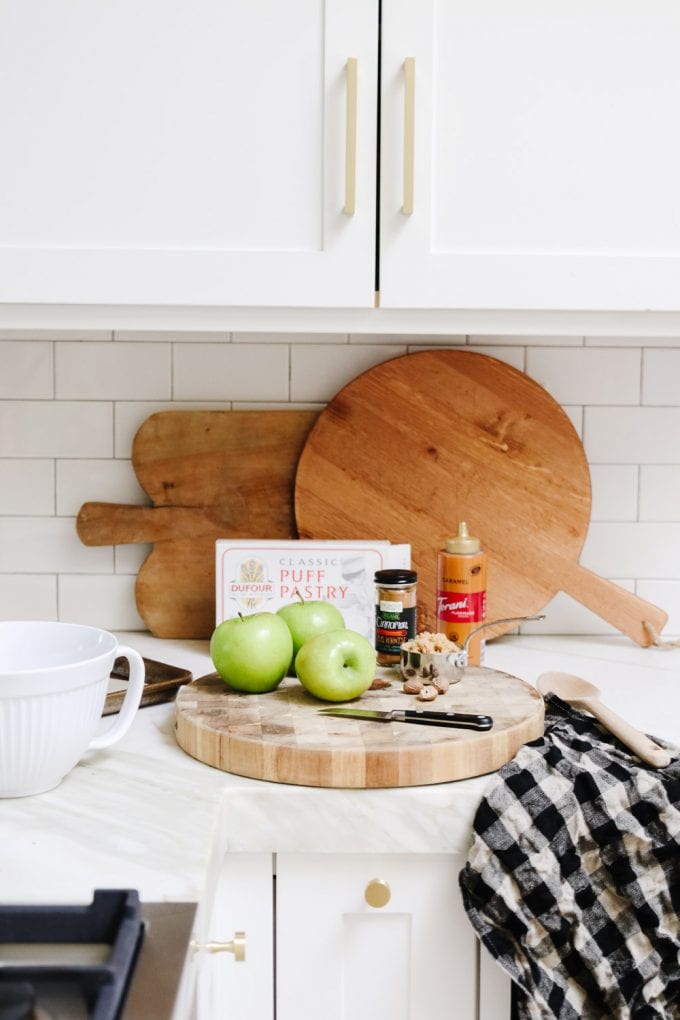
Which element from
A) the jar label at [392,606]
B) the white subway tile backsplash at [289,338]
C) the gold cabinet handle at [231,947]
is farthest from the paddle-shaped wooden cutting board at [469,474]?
the gold cabinet handle at [231,947]

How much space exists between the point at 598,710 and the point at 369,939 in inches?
15.0

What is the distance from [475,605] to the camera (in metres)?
1.50

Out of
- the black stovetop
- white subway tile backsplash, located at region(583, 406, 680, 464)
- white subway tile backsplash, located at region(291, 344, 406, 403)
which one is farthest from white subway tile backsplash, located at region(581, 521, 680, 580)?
the black stovetop

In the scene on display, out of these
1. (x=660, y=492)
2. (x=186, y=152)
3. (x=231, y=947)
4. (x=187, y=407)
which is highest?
(x=186, y=152)

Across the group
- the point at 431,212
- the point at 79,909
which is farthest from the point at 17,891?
the point at 431,212

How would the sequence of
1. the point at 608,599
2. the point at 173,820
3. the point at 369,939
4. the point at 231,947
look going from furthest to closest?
the point at 608,599
the point at 369,939
the point at 173,820
the point at 231,947

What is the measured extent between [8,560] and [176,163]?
77 centimetres

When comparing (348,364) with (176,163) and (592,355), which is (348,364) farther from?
(176,163)

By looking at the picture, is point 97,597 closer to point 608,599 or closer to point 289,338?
point 289,338

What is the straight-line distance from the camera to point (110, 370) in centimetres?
170

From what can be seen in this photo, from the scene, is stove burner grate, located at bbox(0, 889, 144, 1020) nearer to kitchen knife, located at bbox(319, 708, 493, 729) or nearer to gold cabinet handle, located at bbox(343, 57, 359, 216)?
kitchen knife, located at bbox(319, 708, 493, 729)

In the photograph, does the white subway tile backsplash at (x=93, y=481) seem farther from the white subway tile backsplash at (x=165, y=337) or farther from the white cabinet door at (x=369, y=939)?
the white cabinet door at (x=369, y=939)

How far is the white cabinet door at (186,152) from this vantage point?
A: 126 centimetres

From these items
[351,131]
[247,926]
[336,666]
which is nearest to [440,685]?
[336,666]
